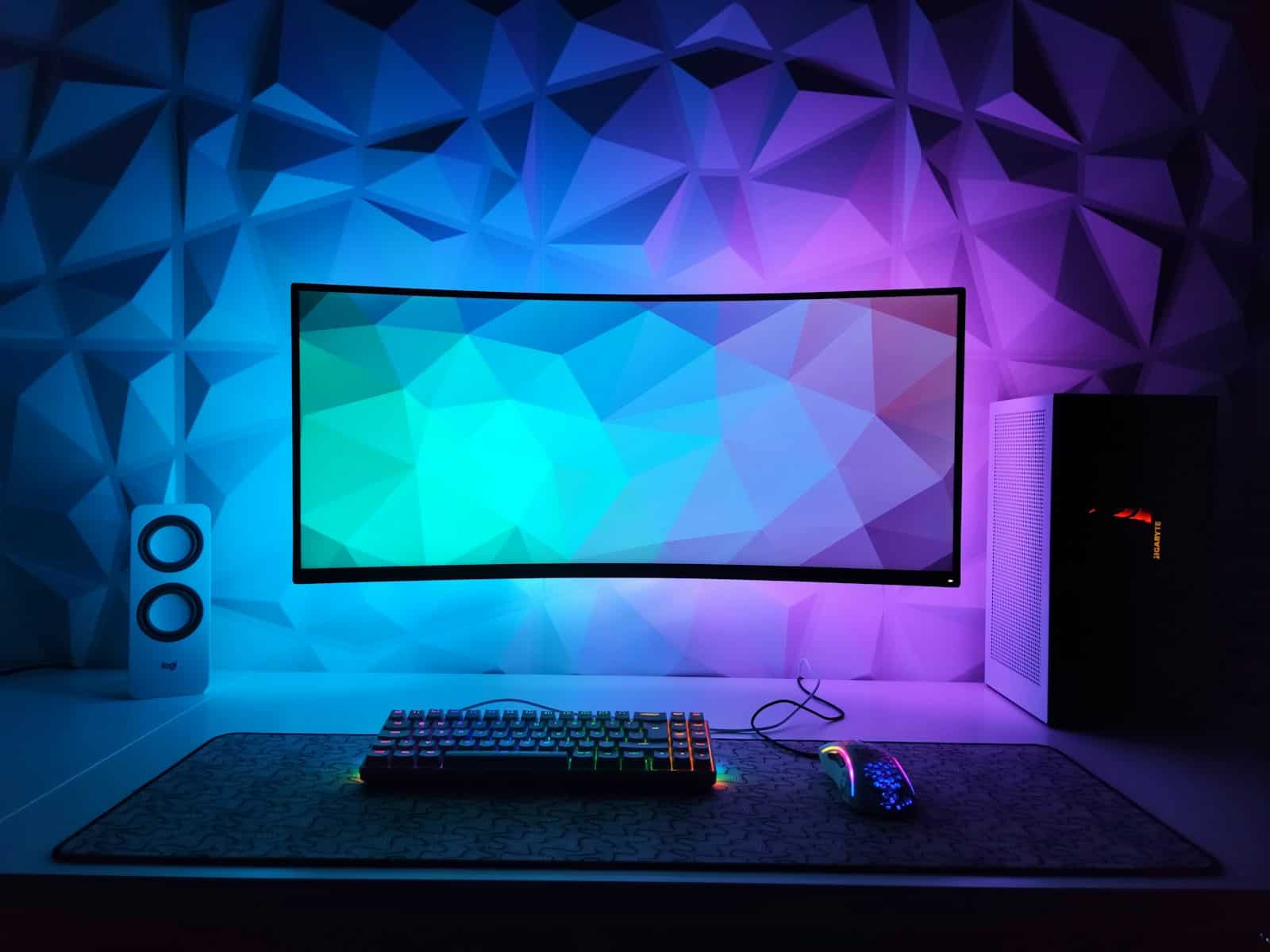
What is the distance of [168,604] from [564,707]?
66 cm

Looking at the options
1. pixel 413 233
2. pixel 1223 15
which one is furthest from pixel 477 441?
pixel 1223 15

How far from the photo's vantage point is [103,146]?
1.39 meters

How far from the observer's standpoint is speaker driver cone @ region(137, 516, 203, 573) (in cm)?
121

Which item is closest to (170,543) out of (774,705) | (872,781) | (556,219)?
(556,219)

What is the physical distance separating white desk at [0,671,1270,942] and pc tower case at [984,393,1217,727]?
7cm

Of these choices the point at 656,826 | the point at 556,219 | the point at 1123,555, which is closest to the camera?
the point at 656,826

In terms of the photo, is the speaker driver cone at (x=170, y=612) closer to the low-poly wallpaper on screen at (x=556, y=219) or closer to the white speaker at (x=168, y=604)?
the white speaker at (x=168, y=604)

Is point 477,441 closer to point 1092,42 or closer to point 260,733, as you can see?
point 260,733

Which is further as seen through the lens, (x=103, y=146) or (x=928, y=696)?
(x=103, y=146)

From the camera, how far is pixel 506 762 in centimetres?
89

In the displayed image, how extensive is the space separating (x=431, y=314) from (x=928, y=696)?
102 cm

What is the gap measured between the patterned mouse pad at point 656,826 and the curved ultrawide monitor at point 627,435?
359mm

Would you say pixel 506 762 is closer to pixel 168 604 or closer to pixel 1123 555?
pixel 168 604

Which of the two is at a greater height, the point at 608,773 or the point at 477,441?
the point at 477,441
